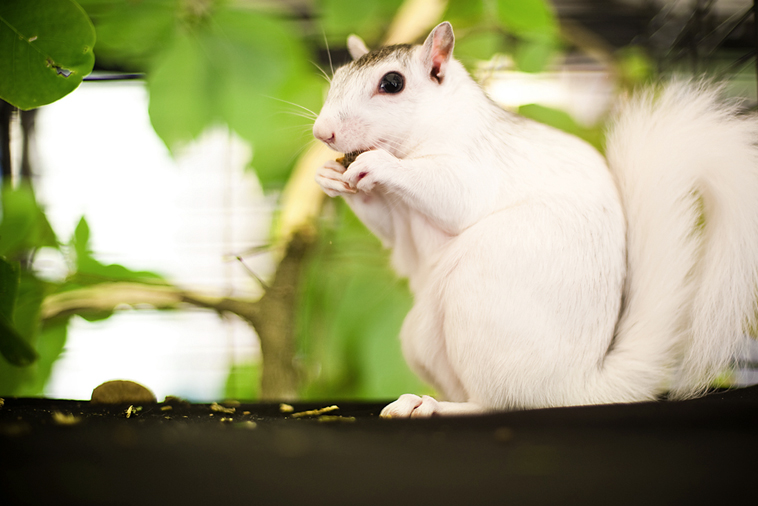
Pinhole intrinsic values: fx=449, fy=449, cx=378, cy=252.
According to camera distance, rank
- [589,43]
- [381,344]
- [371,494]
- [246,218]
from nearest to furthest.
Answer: [371,494] → [381,344] → [589,43] → [246,218]

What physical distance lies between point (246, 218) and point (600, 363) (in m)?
1.14

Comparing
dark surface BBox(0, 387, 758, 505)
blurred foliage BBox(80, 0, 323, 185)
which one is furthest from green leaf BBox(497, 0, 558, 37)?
dark surface BBox(0, 387, 758, 505)

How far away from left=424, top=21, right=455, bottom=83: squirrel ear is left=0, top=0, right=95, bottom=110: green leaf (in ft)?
1.29

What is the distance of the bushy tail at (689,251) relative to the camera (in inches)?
20.1

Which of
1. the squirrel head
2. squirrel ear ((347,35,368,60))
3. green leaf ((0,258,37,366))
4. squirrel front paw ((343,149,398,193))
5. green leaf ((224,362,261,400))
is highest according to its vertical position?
squirrel ear ((347,35,368,60))

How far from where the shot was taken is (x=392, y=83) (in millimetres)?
557

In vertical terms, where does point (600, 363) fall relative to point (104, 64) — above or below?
below

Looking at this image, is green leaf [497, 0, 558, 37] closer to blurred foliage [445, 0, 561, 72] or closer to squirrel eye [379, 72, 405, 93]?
blurred foliage [445, 0, 561, 72]

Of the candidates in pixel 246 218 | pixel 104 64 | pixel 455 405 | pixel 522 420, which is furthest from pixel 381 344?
pixel 104 64

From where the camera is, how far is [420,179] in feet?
1.65

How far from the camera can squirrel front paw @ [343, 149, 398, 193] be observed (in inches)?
19.3

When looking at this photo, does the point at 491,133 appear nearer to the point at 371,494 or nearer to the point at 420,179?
the point at 420,179

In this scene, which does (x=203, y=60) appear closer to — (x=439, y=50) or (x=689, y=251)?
(x=439, y=50)

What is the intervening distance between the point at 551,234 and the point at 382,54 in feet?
1.03
